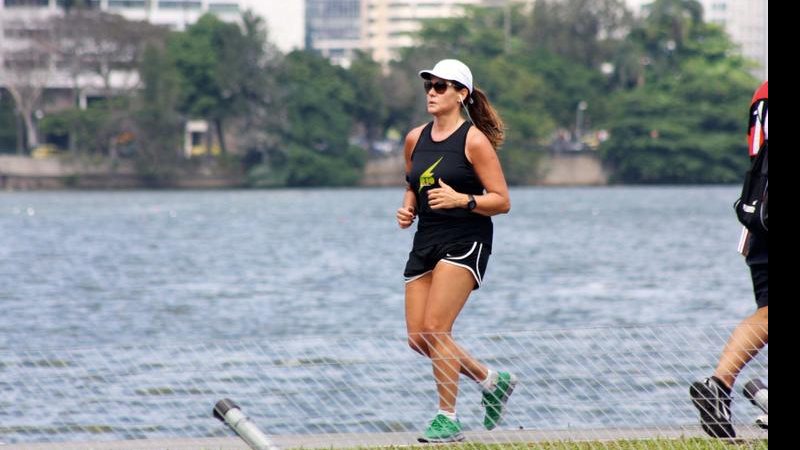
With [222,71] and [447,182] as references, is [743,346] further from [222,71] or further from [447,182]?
[222,71]

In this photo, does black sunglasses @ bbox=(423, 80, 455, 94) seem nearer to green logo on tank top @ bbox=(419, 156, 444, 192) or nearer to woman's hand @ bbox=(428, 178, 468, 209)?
green logo on tank top @ bbox=(419, 156, 444, 192)

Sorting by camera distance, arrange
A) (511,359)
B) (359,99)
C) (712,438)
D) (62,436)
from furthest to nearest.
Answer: (359,99)
(511,359)
(62,436)
(712,438)

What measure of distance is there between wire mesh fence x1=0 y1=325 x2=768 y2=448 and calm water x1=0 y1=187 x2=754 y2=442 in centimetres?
10

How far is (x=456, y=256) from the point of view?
8.08 metres

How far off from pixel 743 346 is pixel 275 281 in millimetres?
34240

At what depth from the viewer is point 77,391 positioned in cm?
1594

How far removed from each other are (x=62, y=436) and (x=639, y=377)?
611 centimetres

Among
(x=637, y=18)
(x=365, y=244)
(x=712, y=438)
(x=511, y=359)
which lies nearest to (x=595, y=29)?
(x=637, y=18)

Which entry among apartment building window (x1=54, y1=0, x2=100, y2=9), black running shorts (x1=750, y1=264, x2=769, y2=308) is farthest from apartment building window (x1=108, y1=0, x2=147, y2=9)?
black running shorts (x1=750, y1=264, x2=769, y2=308)

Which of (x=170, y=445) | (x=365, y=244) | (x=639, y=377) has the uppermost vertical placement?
(x=170, y=445)

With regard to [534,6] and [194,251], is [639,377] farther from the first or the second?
[534,6]

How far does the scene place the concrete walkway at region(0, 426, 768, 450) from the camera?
7789 mm

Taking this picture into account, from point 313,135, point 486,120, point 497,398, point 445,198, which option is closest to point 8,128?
point 313,135

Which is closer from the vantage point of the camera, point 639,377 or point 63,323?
point 639,377
